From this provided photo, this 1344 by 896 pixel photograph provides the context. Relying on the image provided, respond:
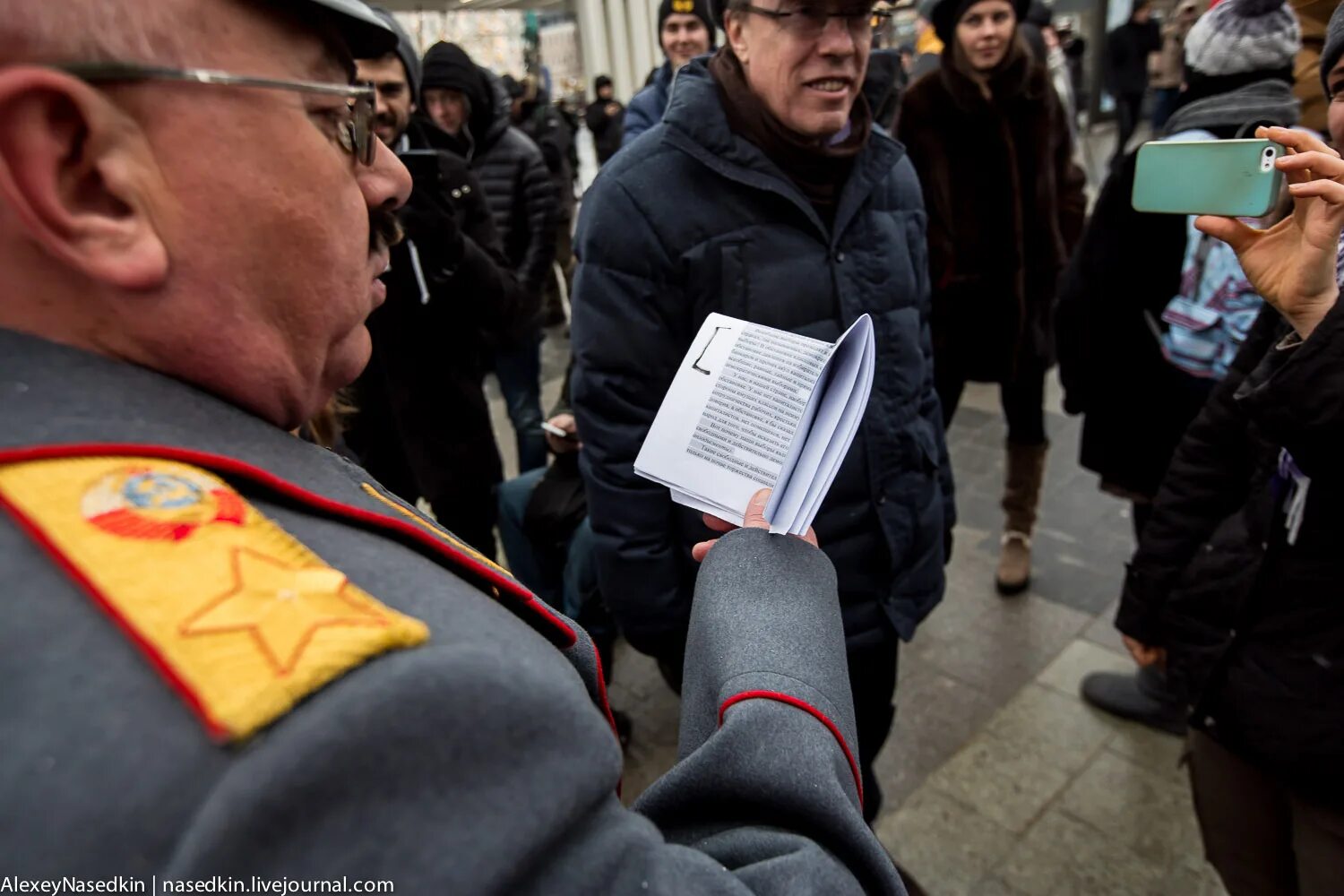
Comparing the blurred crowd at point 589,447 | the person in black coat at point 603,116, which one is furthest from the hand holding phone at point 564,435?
the person in black coat at point 603,116

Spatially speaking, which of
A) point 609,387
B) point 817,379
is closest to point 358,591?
point 817,379

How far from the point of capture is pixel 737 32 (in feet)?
6.02

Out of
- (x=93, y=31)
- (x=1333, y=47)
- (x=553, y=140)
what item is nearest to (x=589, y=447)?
(x=93, y=31)

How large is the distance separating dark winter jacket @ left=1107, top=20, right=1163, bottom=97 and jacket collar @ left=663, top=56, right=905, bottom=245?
1019cm

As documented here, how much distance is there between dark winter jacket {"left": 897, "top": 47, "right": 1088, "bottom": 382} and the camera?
10.1 feet

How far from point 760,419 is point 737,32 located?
1076mm

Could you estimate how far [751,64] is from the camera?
1775 millimetres

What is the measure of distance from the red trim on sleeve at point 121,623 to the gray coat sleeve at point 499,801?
0.03 m

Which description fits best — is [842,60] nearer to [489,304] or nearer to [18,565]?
[489,304]

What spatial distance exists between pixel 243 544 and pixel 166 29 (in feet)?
1.30

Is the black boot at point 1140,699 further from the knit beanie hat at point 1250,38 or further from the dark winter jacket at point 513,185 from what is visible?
the dark winter jacket at point 513,185

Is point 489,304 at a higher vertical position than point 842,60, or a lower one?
lower

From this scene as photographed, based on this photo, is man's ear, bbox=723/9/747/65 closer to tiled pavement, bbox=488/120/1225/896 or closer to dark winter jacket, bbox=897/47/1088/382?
dark winter jacket, bbox=897/47/1088/382

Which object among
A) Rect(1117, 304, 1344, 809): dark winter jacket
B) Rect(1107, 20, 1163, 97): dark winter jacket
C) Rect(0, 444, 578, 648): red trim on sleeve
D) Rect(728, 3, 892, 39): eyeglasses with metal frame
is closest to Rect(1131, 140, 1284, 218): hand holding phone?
Rect(1117, 304, 1344, 809): dark winter jacket
